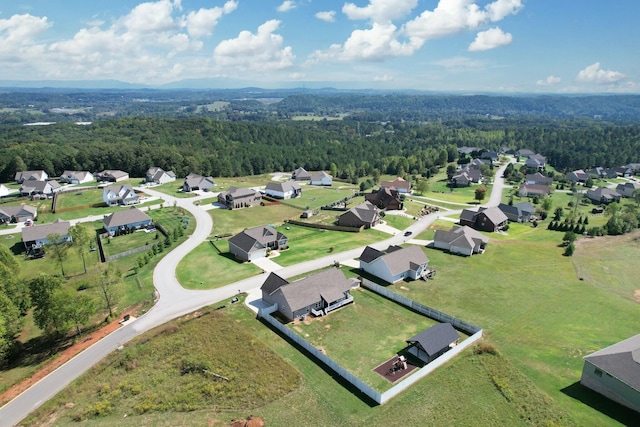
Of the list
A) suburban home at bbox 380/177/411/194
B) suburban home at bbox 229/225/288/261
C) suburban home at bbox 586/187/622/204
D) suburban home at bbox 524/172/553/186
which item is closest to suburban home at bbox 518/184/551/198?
suburban home at bbox 586/187/622/204

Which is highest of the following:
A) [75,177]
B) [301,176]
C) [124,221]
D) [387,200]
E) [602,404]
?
[387,200]

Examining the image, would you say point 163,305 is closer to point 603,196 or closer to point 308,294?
point 308,294

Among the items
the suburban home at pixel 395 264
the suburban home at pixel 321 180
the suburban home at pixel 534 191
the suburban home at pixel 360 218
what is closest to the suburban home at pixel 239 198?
the suburban home at pixel 360 218

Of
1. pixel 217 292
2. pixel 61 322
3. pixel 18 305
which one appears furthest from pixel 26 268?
pixel 217 292

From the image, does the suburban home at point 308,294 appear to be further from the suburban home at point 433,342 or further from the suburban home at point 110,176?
the suburban home at point 110,176

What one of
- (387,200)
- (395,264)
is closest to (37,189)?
(387,200)

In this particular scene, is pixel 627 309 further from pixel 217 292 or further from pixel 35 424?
pixel 35 424

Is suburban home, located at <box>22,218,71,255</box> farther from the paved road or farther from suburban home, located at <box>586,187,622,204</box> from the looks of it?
suburban home, located at <box>586,187,622,204</box>
